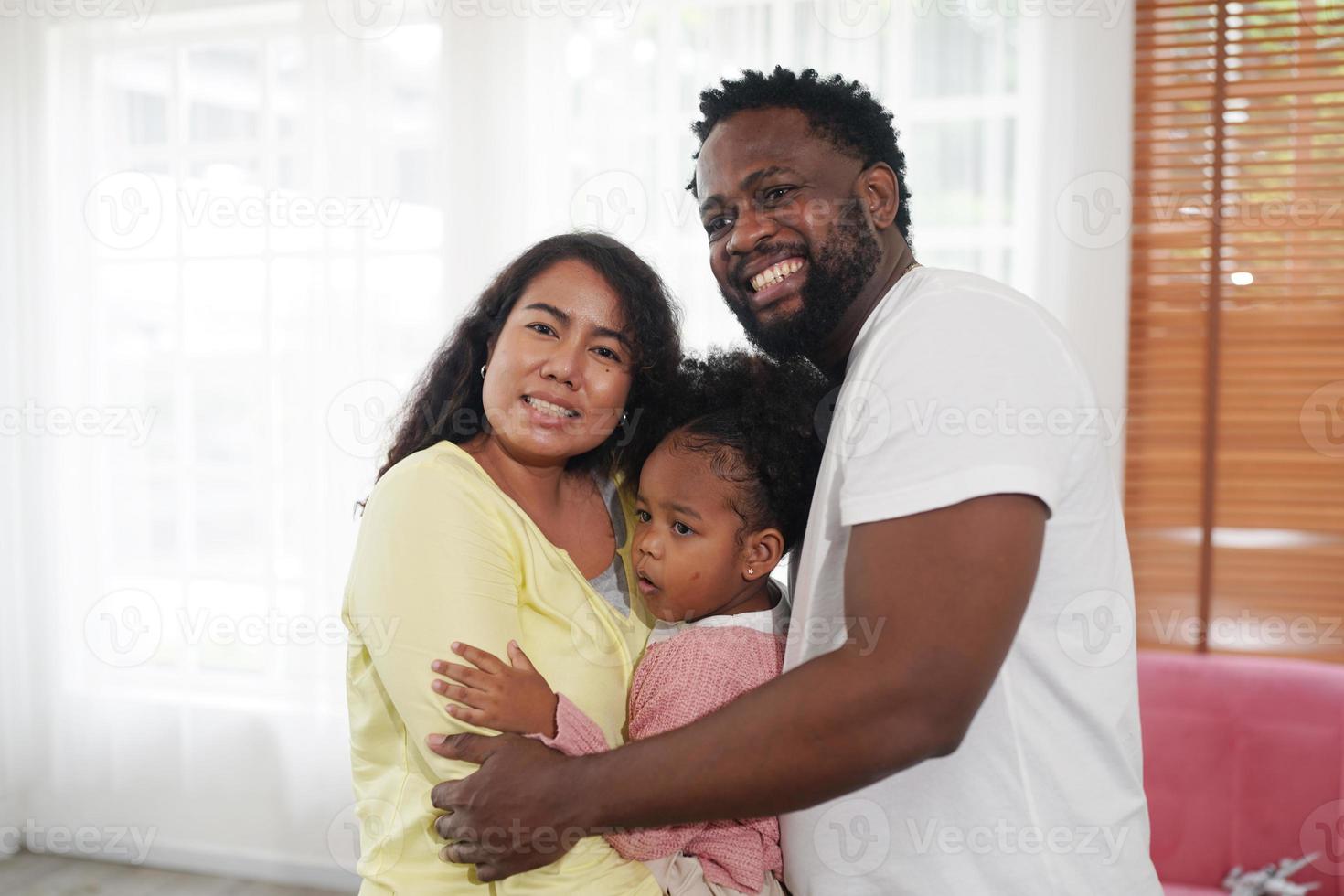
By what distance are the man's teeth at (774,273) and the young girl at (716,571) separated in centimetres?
19

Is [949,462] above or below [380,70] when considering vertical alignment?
below

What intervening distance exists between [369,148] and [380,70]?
0.80 ft

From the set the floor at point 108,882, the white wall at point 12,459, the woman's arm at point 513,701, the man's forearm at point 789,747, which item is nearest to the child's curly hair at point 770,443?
the woman's arm at point 513,701

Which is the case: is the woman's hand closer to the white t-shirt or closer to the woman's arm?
the woman's arm

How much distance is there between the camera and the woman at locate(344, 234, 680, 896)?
4.13ft

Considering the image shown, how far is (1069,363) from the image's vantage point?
1.04 meters

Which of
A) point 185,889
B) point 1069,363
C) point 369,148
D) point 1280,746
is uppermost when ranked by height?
point 369,148

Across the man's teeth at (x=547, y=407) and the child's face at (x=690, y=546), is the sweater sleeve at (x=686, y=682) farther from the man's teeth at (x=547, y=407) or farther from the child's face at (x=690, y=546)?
the man's teeth at (x=547, y=407)

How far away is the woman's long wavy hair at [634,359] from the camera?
1558mm

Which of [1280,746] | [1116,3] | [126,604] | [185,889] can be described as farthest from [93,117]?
[1280,746]

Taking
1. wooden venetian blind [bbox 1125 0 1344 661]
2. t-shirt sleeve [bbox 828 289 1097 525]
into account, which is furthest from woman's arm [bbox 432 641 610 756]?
wooden venetian blind [bbox 1125 0 1344 661]

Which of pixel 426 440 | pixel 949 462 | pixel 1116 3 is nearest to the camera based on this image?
pixel 949 462

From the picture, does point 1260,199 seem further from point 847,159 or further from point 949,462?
point 949,462

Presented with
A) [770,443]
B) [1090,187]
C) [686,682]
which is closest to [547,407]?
[770,443]
